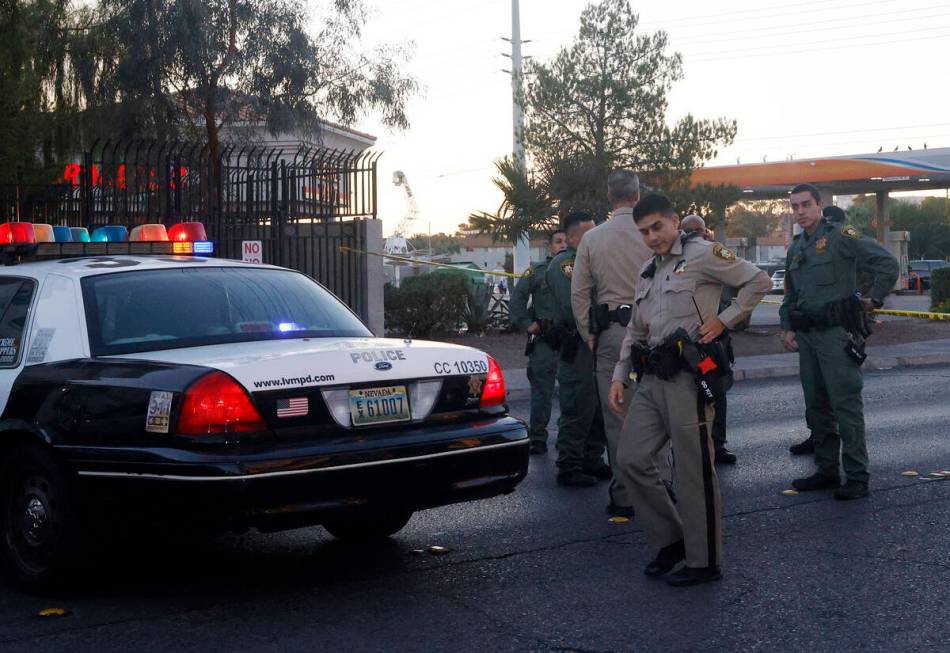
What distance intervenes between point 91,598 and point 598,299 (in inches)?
125

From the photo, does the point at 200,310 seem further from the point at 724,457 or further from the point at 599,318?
the point at 724,457

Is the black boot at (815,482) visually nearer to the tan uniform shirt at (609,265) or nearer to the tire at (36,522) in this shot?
the tan uniform shirt at (609,265)

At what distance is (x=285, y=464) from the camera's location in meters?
4.79

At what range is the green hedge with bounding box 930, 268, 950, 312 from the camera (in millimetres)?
26359

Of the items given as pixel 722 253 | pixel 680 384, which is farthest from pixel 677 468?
pixel 722 253

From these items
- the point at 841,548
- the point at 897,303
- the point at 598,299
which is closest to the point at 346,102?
the point at 598,299

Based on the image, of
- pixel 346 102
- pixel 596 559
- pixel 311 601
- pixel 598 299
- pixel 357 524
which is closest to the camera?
pixel 311 601

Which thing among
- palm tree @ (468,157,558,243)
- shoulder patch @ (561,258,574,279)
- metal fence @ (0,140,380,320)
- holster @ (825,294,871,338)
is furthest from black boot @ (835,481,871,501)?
palm tree @ (468,157,558,243)

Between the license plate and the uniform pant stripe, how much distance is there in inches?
50.2

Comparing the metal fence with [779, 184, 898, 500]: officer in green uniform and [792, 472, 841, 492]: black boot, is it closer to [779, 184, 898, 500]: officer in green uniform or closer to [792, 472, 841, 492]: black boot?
[779, 184, 898, 500]: officer in green uniform

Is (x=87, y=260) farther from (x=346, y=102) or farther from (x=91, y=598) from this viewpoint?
(x=346, y=102)

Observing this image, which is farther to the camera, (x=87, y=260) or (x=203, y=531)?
(x=87, y=260)

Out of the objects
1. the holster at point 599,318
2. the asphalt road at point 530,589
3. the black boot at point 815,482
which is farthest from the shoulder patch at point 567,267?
the black boot at point 815,482

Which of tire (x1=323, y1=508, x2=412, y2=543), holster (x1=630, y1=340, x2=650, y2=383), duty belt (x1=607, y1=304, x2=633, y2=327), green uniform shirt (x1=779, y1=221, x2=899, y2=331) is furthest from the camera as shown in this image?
green uniform shirt (x1=779, y1=221, x2=899, y2=331)
